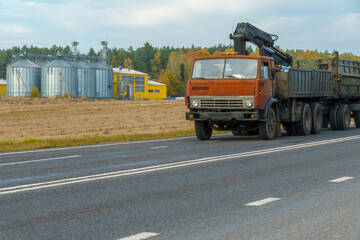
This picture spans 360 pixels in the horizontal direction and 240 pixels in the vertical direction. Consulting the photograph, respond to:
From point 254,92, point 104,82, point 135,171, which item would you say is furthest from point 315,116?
point 104,82

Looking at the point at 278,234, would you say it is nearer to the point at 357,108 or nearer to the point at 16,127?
the point at 357,108

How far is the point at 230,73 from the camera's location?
19266 mm

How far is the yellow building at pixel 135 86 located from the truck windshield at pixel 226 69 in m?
76.6

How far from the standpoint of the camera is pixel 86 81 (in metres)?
90.8

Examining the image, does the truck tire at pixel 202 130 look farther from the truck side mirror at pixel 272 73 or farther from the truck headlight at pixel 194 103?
the truck side mirror at pixel 272 73

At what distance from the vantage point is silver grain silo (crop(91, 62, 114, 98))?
92481 mm

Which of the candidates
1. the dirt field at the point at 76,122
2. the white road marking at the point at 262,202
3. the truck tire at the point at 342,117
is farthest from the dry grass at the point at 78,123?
the white road marking at the point at 262,202

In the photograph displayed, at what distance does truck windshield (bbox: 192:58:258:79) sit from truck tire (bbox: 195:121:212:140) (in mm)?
1633

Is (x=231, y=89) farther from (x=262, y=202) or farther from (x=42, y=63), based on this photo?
(x=42, y=63)

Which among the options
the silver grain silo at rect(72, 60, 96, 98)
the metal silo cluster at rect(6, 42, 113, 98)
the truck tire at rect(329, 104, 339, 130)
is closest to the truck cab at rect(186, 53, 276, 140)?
the truck tire at rect(329, 104, 339, 130)

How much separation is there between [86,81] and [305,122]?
70.8 metres

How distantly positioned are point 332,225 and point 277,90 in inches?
587

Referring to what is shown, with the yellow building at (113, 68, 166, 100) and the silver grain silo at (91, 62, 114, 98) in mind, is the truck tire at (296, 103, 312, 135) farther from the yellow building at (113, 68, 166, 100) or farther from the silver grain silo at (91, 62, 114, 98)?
the yellow building at (113, 68, 166, 100)

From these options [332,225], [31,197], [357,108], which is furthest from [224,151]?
[357,108]
